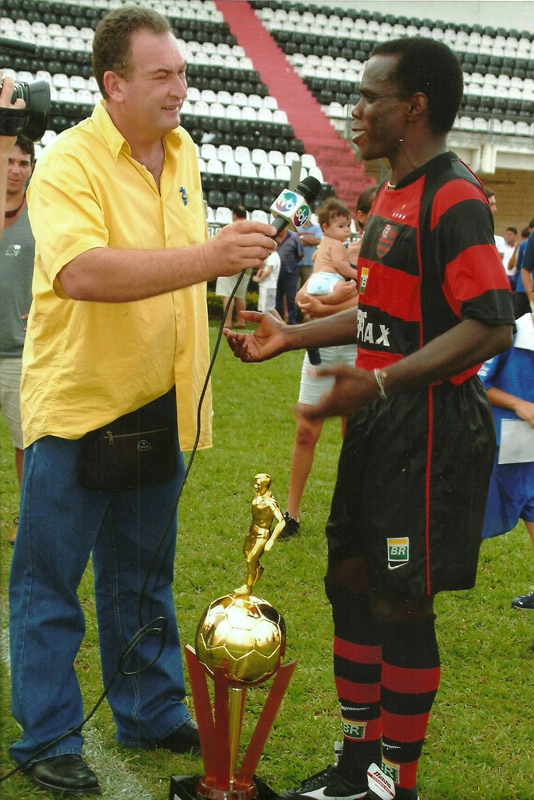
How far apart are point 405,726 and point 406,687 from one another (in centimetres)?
11

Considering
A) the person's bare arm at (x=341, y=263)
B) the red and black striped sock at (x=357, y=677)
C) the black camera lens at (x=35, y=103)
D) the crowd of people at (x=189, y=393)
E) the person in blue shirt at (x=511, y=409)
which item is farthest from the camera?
the person's bare arm at (x=341, y=263)

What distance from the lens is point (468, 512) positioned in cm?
225

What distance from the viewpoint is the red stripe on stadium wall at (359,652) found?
97.7 inches

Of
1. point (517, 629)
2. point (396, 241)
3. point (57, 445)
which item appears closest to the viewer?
point (396, 241)

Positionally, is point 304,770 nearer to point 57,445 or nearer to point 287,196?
point 57,445

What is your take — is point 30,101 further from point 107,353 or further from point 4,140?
point 107,353

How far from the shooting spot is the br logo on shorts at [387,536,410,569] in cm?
220

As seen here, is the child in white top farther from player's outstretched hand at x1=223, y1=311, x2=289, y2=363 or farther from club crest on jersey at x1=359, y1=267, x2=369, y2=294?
club crest on jersey at x1=359, y1=267, x2=369, y2=294

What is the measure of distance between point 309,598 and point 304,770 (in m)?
1.33

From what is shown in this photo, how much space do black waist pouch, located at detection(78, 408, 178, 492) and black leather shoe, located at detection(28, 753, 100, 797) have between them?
2.60 feet

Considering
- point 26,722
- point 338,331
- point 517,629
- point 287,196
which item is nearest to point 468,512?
point 338,331

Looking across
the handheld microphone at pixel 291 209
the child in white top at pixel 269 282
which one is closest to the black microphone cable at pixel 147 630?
the handheld microphone at pixel 291 209

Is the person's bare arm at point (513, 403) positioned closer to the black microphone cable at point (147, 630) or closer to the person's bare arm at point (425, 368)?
the black microphone cable at point (147, 630)

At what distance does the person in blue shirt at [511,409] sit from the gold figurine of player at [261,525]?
1605 millimetres
